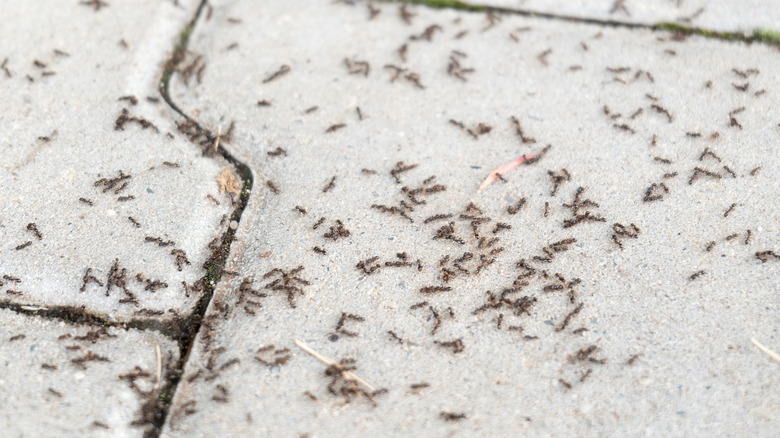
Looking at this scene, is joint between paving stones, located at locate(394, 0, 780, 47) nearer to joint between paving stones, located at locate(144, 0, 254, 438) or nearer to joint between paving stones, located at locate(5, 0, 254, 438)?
joint between paving stones, located at locate(144, 0, 254, 438)

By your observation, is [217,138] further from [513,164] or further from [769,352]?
[769,352]

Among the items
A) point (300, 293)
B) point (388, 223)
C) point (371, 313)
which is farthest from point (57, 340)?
point (388, 223)

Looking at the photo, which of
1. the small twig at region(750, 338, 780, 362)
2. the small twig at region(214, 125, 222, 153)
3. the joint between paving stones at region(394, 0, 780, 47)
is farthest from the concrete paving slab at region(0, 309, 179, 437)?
the joint between paving stones at region(394, 0, 780, 47)

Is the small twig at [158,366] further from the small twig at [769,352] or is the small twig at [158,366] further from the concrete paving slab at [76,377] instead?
the small twig at [769,352]

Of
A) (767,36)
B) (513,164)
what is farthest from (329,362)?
(767,36)

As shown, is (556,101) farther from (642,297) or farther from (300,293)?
(300,293)

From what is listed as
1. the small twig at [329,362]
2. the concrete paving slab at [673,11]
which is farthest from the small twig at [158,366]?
the concrete paving slab at [673,11]
